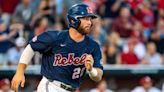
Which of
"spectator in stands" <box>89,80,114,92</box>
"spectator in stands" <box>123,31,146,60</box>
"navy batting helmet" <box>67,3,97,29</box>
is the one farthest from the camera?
"spectator in stands" <box>123,31,146,60</box>

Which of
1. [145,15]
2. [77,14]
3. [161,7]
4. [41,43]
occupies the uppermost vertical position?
[77,14]

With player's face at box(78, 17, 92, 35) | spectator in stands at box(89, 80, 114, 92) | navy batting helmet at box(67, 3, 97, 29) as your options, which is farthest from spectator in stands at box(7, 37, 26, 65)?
player's face at box(78, 17, 92, 35)

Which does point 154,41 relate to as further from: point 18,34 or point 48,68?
point 48,68

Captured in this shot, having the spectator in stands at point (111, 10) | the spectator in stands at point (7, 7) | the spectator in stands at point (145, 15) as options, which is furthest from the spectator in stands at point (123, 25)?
the spectator in stands at point (7, 7)

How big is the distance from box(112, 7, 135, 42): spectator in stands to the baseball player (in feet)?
19.3

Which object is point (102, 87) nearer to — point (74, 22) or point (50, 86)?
point (50, 86)

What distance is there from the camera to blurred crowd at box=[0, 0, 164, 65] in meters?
12.0

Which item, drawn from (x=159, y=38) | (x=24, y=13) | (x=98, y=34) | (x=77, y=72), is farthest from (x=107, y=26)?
(x=77, y=72)

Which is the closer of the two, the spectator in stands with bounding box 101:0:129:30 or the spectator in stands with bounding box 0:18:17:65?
the spectator in stands with bounding box 0:18:17:65

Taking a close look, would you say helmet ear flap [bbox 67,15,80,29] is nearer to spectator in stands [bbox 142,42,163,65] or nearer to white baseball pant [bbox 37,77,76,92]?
white baseball pant [bbox 37,77,76,92]

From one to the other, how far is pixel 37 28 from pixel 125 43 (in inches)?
78.2

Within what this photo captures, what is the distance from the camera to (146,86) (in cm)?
1178

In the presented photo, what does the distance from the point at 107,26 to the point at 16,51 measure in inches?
91.4

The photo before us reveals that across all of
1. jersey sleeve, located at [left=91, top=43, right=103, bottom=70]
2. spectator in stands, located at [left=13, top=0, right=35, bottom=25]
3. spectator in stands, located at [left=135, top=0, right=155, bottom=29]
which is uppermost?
jersey sleeve, located at [left=91, top=43, right=103, bottom=70]
